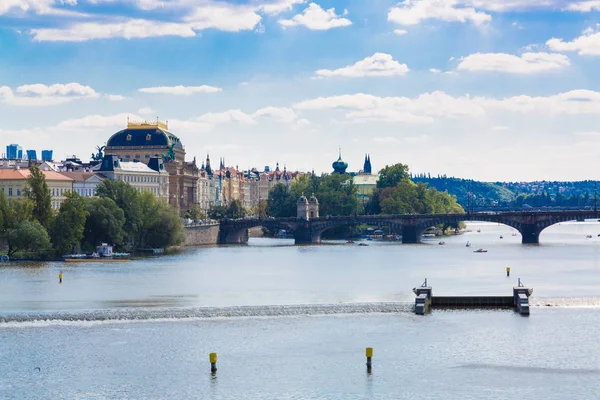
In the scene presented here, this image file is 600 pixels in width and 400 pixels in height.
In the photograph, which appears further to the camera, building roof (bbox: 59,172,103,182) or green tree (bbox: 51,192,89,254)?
building roof (bbox: 59,172,103,182)

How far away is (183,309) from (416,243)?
325 ft

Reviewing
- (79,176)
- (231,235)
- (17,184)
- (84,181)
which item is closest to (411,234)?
(231,235)

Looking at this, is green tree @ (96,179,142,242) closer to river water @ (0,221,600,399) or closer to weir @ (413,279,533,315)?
river water @ (0,221,600,399)

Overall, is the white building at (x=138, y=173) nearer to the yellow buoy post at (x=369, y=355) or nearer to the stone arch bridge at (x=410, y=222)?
the stone arch bridge at (x=410, y=222)

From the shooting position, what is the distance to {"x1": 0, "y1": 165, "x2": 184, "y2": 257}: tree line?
11838 centimetres

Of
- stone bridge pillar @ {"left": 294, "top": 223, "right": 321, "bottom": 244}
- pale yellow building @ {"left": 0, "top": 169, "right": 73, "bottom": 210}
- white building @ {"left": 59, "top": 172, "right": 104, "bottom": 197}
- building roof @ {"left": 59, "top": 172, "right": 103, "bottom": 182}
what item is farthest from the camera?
stone bridge pillar @ {"left": 294, "top": 223, "right": 321, "bottom": 244}

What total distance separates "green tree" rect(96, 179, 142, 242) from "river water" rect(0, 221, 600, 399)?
1069 inches

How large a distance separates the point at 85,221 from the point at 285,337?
62.7 metres

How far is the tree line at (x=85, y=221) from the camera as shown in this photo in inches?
4660

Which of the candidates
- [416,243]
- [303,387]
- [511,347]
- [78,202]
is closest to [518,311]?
[511,347]

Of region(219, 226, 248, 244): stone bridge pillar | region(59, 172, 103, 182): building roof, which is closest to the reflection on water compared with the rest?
region(219, 226, 248, 244): stone bridge pillar

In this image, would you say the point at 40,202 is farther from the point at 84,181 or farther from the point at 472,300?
the point at 472,300

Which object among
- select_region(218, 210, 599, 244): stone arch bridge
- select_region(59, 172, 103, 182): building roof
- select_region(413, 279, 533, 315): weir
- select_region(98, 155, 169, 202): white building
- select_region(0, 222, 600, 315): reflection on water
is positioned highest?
select_region(98, 155, 169, 202): white building

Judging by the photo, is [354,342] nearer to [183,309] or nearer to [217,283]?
[183,309]
